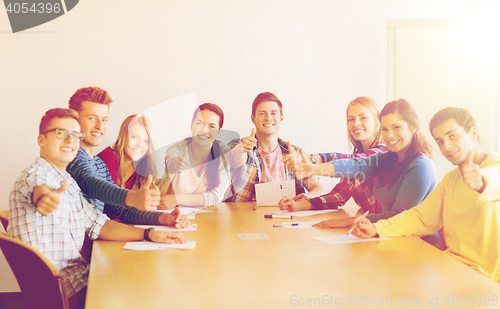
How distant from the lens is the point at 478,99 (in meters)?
3.13

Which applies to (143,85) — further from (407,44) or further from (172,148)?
(407,44)

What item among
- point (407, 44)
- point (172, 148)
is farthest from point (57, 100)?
point (407, 44)

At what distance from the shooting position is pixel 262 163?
9.80ft

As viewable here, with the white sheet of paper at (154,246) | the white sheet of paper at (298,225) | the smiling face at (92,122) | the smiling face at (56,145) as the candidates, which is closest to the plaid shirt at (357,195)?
the white sheet of paper at (298,225)

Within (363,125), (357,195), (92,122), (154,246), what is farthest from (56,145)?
(363,125)

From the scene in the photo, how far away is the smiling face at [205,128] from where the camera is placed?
2.96 meters

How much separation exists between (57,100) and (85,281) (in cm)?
218

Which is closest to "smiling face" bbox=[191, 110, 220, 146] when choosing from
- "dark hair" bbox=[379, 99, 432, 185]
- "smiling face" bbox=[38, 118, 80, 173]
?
"dark hair" bbox=[379, 99, 432, 185]

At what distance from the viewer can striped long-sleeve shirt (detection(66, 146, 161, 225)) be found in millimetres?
1734

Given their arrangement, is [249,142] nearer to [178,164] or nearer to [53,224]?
[178,164]

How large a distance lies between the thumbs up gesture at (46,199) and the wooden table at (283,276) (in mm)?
243

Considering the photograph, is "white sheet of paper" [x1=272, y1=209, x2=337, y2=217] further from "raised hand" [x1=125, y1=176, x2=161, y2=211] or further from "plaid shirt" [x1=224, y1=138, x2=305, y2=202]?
"raised hand" [x1=125, y1=176, x2=161, y2=211]

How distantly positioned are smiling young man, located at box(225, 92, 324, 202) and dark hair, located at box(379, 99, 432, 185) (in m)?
0.74

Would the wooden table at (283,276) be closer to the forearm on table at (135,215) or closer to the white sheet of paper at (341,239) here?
the white sheet of paper at (341,239)
